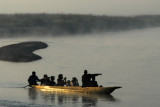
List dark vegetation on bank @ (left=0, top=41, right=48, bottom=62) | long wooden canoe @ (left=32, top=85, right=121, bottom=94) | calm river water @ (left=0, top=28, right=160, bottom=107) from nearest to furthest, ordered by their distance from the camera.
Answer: calm river water @ (left=0, top=28, right=160, bottom=107), long wooden canoe @ (left=32, top=85, right=121, bottom=94), dark vegetation on bank @ (left=0, top=41, right=48, bottom=62)

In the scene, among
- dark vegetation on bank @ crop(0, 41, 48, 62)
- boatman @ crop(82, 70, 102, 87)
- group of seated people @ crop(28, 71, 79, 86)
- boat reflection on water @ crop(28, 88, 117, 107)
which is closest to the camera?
boat reflection on water @ crop(28, 88, 117, 107)

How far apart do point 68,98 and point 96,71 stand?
3276cm

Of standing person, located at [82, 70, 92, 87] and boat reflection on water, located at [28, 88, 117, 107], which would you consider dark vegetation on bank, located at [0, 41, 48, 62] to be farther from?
standing person, located at [82, 70, 92, 87]

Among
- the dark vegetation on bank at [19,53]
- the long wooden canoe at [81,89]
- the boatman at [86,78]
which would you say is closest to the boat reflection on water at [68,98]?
the long wooden canoe at [81,89]

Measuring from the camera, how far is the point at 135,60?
106 meters

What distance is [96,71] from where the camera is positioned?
8362cm

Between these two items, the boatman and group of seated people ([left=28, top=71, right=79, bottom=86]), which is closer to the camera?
the boatman

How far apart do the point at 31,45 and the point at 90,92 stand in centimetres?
5781

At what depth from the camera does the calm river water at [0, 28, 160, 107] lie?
163ft

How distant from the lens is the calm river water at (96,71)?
163 ft

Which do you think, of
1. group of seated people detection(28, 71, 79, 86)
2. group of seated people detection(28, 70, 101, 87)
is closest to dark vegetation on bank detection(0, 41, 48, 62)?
group of seated people detection(28, 71, 79, 86)

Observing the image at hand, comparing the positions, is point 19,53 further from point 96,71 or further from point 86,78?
point 86,78

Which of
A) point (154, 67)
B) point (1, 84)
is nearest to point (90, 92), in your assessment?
point (1, 84)

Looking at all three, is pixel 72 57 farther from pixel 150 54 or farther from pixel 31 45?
pixel 150 54
